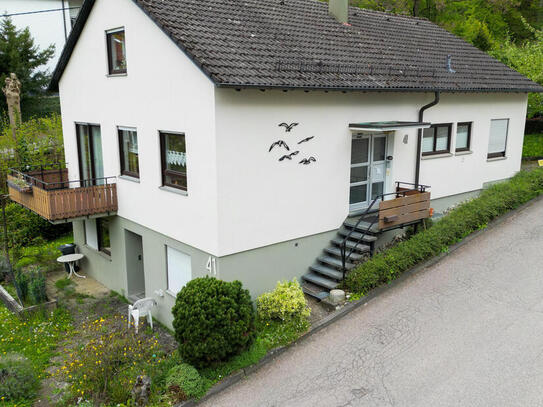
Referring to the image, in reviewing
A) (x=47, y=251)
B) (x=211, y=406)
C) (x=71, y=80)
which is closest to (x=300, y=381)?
(x=211, y=406)

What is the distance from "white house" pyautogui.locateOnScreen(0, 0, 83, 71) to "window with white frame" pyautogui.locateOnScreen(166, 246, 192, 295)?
2387cm

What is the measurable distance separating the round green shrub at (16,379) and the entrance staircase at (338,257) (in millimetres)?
5687

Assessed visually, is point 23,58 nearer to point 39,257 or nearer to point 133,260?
point 39,257

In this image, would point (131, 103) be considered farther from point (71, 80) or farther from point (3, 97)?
point (3, 97)

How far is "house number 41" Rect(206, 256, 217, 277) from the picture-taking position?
978 centimetres

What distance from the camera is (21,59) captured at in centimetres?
2756

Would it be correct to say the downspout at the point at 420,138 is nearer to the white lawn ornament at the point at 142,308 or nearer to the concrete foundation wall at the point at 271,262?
the concrete foundation wall at the point at 271,262

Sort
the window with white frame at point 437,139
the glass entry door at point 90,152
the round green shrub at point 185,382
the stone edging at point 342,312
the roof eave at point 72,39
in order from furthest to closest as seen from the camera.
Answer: the window with white frame at point 437,139, the glass entry door at point 90,152, the roof eave at point 72,39, the stone edging at point 342,312, the round green shrub at point 185,382

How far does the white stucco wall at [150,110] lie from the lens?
31.5 ft

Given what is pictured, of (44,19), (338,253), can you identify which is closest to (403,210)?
(338,253)

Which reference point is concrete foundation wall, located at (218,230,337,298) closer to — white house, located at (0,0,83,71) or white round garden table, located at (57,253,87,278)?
white round garden table, located at (57,253,87,278)

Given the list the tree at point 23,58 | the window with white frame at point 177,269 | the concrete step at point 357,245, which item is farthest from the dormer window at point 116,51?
the tree at point 23,58

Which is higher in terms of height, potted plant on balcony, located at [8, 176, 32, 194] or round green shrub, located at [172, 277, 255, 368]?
potted plant on balcony, located at [8, 176, 32, 194]

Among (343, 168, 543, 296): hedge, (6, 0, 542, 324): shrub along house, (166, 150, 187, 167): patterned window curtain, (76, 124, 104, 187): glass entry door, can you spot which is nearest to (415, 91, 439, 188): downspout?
(6, 0, 542, 324): shrub along house
